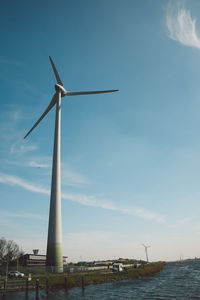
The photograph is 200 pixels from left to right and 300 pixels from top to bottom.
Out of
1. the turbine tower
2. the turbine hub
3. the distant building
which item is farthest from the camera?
the distant building

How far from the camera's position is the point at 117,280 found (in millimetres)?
46312

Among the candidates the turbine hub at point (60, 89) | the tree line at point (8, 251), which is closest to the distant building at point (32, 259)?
the tree line at point (8, 251)

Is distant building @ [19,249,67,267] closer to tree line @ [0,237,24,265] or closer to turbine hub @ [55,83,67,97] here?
tree line @ [0,237,24,265]

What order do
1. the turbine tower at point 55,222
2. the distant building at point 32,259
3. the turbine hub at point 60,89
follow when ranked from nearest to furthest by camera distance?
the turbine tower at point 55,222, the turbine hub at point 60,89, the distant building at point 32,259

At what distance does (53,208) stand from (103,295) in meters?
18.2

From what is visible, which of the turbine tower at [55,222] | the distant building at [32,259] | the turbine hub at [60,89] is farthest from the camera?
the distant building at [32,259]

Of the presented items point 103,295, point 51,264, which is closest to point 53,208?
point 51,264

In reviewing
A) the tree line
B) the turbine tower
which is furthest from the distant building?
the turbine tower

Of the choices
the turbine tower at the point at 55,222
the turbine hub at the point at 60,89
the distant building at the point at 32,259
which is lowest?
the distant building at the point at 32,259

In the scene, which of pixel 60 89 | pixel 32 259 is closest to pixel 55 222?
pixel 60 89

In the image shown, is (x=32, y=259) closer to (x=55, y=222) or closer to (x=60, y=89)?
(x=55, y=222)

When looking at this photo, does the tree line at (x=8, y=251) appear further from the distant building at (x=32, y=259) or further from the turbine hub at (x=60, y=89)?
the turbine hub at (x=60, y=89)

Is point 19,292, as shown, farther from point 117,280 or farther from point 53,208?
point 117,280

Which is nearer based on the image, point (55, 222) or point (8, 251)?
point (55, 222)
